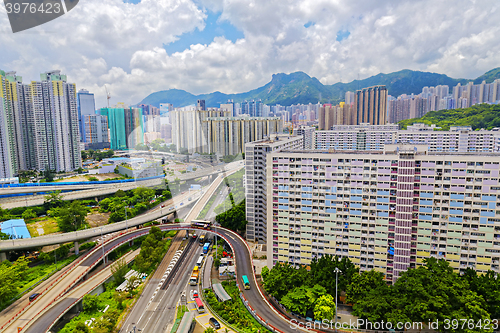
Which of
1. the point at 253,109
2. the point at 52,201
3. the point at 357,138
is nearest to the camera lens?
the point at 52,201

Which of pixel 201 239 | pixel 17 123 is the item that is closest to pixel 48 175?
pixel 17 123

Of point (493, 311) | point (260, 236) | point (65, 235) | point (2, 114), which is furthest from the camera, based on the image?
point (2, 114)

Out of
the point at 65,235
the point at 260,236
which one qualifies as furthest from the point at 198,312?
the point at 65,235

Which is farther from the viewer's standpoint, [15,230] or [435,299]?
[15,230]

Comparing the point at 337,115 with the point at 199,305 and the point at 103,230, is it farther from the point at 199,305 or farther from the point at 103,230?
the point at 199,305

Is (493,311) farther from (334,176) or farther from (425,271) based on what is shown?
(334,176)

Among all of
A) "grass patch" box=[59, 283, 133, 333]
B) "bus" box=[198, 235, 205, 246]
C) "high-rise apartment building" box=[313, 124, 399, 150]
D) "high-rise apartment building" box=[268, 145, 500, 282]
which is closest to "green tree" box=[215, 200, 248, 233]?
"bus" box=[198, 235, 205, 246]
